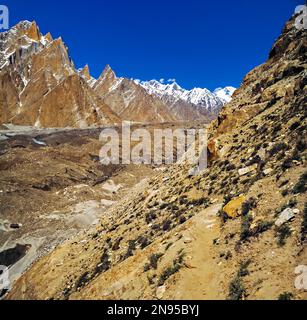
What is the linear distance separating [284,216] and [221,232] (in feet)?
6.19

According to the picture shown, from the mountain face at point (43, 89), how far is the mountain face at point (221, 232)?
9818 cm

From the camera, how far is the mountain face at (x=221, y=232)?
8.28m

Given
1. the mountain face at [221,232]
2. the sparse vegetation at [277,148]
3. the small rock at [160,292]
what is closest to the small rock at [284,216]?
the mountain face at [221,232]

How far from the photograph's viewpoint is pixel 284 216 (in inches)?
354

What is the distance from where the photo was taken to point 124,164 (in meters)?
54.9

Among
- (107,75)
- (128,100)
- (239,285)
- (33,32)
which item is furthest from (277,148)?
(107,75)

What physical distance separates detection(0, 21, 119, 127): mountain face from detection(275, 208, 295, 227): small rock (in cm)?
10656

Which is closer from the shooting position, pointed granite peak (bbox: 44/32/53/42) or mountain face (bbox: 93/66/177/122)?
pointed granite peak (bbox: 44/32/53/42)

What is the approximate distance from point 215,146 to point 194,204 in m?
4.22

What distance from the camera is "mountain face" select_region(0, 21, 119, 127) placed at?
11394cm

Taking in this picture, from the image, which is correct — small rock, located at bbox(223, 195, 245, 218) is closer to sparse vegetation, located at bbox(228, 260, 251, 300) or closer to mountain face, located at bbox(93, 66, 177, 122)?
sparse vegetation, located at bbox(228, 260, 251, 300)

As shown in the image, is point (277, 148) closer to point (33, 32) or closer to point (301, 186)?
point (301, 186)

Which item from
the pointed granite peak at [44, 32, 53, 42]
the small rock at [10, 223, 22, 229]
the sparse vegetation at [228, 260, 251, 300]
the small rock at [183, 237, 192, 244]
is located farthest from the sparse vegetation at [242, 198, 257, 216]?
the pointed granite peak at [44, 32, 53, 42]

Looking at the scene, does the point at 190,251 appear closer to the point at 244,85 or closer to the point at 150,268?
the point at 150,268
